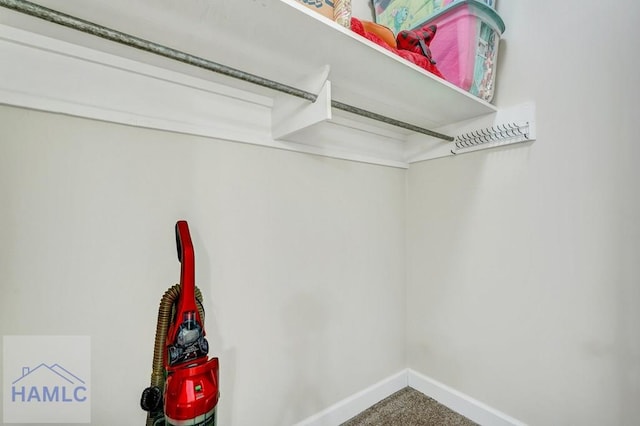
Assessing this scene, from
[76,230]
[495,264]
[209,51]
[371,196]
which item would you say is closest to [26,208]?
[76,230]

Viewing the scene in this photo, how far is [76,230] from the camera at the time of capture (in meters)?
0.79

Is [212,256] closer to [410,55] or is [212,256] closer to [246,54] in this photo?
[246,54]

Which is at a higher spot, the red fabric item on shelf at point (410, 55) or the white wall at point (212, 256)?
the red fabric item on shelf at point (410, 55)

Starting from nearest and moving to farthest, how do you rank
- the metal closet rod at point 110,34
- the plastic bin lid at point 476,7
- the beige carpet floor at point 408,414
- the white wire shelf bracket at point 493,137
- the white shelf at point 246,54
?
1. the metal closet rod at point 110,34
2. the white shelf at point 246,54
3. the plastic bin lid at point 476,7
4. the white wire shelf bracket at point 493,137
5. the beige carpet floor at point 408,414

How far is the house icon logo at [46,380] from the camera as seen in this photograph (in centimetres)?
72

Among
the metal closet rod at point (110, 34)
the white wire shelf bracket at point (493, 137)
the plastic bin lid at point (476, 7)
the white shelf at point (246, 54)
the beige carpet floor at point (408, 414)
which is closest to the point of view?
the metal closet rod at point (110, 34)

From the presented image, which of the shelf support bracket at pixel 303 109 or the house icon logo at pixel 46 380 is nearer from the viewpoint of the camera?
the house icon logo at pixel 46 380

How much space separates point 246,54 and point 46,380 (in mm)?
1044

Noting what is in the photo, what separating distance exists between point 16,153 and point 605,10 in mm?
1882

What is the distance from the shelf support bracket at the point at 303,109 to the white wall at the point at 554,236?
33.9 inches

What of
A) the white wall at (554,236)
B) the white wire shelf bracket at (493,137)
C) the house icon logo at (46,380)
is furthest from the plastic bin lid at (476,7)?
the house icon logo at (46,380)

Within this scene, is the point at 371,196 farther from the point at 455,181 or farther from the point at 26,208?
the point at 26,208

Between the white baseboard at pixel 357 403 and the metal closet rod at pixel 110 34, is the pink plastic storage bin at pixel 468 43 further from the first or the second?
the white baseboard at pixel 357 403

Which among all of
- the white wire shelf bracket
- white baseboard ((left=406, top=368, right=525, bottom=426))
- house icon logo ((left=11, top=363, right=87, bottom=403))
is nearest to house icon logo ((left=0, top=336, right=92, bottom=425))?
house icon logo ((left=11, top=363, right=87, bottom=403))
